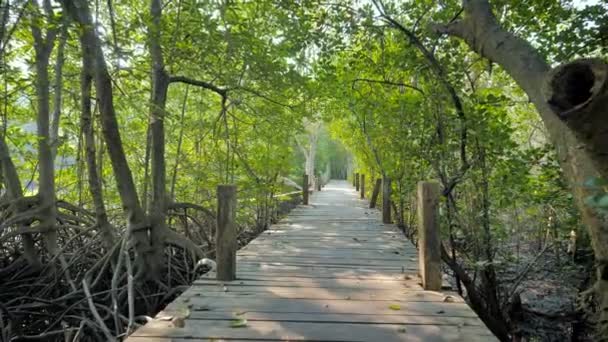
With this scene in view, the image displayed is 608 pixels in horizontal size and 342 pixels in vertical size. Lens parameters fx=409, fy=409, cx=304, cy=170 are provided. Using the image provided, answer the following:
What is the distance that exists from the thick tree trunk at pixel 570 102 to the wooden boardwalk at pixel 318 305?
2.81ft

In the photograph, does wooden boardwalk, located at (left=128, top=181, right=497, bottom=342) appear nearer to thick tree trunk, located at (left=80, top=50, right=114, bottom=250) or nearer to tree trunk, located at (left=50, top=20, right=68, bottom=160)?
thick tree trunk, located at (left=80, top=50, right=114, bottom=250)

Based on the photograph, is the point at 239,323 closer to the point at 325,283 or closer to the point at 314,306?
the point at 314,306

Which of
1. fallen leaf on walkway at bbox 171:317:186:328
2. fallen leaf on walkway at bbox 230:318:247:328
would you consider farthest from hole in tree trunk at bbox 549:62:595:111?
fallen leaf on walkway at bbox 171:317:186:328

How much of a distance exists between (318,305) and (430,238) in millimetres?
978

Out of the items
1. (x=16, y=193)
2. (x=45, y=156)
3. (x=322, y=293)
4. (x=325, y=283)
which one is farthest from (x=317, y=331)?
(x=16, y=193)

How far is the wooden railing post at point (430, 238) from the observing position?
3.03 meters

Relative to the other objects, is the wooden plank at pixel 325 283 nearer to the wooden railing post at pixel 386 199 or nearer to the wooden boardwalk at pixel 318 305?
the wooden boardwalk at pixel 318 305

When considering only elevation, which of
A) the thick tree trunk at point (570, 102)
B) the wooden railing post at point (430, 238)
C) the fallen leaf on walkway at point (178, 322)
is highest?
the thick tree trunk at point (570, 102)

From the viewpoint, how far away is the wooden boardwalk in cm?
225

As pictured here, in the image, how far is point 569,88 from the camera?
1.81 metres

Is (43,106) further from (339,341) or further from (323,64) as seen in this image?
(339,341)

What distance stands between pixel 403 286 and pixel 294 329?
118cm

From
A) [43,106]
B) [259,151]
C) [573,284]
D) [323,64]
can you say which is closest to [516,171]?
[573,284]

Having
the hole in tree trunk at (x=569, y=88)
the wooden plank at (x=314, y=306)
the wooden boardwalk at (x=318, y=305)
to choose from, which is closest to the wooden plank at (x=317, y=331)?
the wooden boardwalk at (x=318, y=305)
